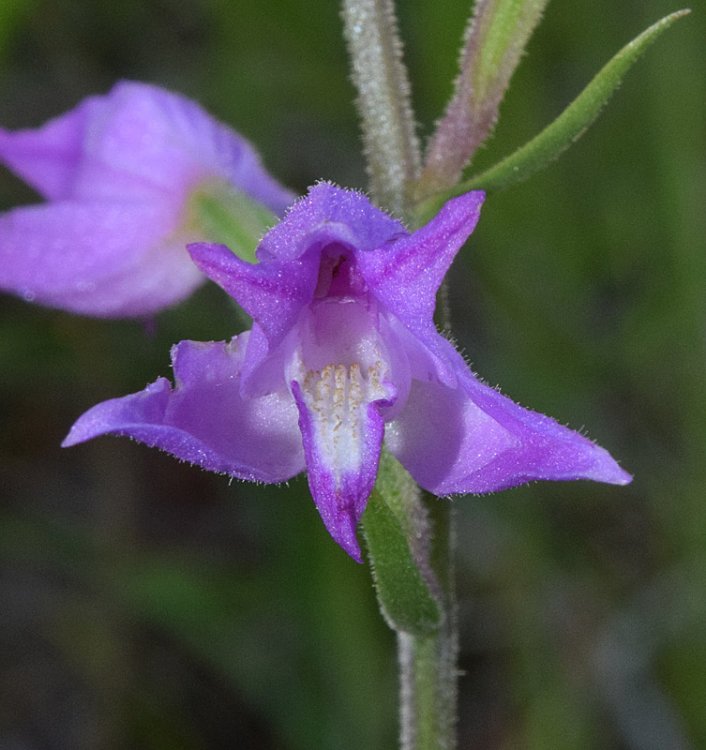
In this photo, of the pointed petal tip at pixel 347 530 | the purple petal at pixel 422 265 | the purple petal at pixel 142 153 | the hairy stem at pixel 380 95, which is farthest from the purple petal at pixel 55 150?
the pointed petal tip at pixel 347 530

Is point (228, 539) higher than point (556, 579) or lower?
higher

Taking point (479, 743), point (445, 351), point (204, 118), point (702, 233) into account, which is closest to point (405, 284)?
point (445, 351)

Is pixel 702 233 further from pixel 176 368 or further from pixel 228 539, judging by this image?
pixel 176 368

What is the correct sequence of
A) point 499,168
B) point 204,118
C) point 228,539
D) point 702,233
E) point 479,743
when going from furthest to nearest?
point 228,539
point 479,743
point 702,233
point 204,118
point 499,168

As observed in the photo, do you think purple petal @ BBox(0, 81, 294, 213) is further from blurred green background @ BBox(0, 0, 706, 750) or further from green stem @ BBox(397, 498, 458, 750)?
blurred green background @ BBox(0, 0, 706, 750)

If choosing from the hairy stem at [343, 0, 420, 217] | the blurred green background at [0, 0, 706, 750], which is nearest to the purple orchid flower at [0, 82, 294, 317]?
the hairy stem at [343, 0, 420, 217]

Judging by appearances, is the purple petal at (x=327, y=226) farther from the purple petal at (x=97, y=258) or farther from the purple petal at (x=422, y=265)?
the purple petal at (x=97, y=258)

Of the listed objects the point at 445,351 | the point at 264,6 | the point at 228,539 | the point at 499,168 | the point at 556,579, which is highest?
the point at 264,6
